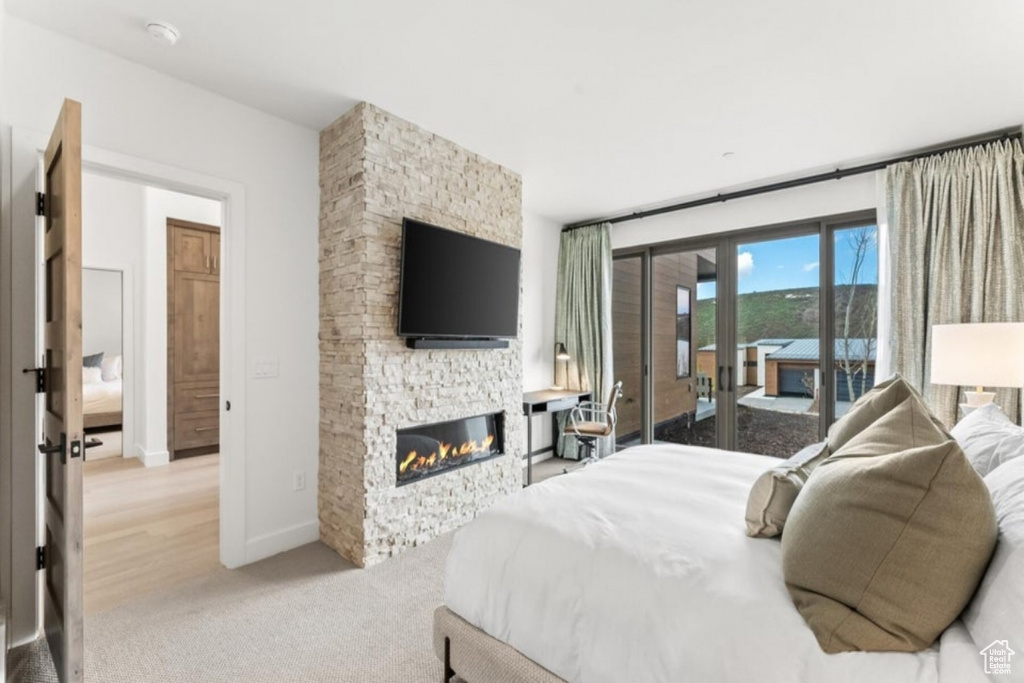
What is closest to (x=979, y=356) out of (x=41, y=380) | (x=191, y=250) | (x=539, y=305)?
(x=539, y=305)

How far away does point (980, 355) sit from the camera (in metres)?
2.52

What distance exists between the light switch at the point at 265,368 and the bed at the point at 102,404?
4.38 m

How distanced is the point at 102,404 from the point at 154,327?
1.72 meters

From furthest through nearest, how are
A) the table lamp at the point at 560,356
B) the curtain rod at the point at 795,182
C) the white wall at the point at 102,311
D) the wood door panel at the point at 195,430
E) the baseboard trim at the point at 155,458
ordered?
the white wall at the point at 102,311
the table lamp at the point at 560,356
the wood door panel at the point at 195,430
the baseboard trim at the point at 155,458
the curtain rod at the point at 795,182

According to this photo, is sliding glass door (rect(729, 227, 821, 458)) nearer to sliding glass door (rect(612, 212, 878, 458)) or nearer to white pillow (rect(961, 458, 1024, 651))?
sliding glass door (rect(612, 212, 878, 458))

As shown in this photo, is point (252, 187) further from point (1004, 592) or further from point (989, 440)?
point (989, 440)

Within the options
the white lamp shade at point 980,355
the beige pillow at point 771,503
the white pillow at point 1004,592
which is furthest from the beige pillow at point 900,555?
the white lamp shade at point 980,355

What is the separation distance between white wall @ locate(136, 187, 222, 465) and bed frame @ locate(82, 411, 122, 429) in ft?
3.92

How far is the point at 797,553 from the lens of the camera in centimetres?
113

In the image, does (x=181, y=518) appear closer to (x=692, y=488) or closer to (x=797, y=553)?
(x=692, y=488)

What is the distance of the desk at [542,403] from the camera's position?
163 inches

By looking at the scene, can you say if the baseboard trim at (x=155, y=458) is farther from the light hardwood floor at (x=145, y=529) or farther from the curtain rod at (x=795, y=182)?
the curtain rod at (x=795, y=182)

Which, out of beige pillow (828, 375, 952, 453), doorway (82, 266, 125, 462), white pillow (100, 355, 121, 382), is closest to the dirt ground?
beige pillow (828, 375, 952, 453)

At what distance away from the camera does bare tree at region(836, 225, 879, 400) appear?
3.67m
